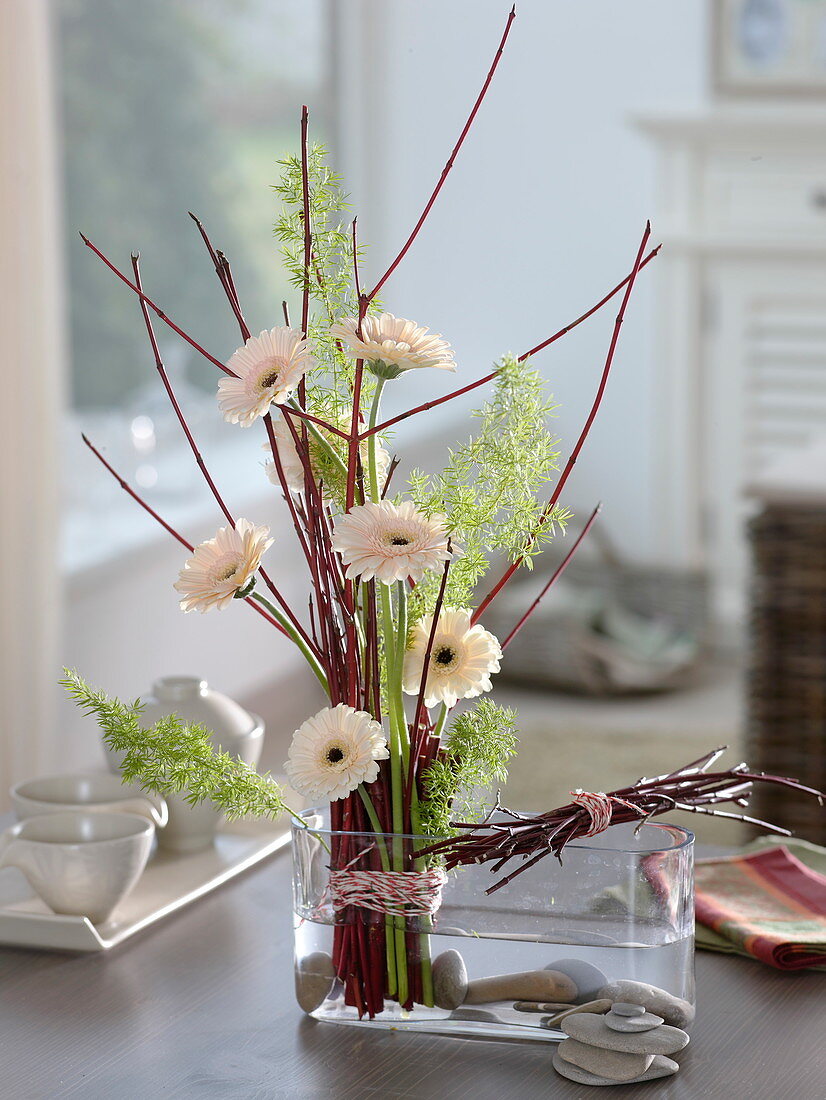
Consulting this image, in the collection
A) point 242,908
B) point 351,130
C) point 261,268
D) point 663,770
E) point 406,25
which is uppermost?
point 406,25

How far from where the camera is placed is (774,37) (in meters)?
3.53

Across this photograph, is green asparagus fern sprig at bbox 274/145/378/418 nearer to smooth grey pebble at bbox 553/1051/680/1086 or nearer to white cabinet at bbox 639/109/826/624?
smooth grey pebble at bbox 553/1051/680/1086

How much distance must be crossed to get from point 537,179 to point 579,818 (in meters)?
3.11

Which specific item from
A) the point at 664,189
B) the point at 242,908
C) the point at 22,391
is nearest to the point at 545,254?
the point at 664,189

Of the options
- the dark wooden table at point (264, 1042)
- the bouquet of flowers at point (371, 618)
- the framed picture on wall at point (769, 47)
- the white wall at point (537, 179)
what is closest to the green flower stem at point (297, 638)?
the bouquet of flowers at point (371, 618)

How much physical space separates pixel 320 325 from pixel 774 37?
9.85 feet

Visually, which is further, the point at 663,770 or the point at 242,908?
the point at 663,770

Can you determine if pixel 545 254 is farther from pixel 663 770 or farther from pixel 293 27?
pixel 663 770

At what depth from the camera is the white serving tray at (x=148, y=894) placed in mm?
1030

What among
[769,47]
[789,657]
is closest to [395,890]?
[789,657]

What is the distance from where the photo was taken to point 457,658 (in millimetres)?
850

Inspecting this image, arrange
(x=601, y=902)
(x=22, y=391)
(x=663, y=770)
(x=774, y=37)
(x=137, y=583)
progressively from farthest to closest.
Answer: (x=774, y=37), (x=663, y=770), (x=137, y=583), (x=22, y=391), (x=601, y=902)

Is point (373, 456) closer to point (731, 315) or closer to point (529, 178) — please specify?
point (731, 315)

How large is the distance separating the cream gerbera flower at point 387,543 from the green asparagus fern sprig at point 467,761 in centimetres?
13
